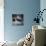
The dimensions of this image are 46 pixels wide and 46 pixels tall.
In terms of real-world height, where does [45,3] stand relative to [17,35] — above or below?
above

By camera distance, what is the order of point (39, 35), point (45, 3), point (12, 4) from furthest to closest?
point (12, 4)
point (45, 3)
point (39, 35)

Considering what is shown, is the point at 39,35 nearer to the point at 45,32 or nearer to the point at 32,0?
the point at 45,32

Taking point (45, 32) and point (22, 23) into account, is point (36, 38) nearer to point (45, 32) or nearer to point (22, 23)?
point (45, 32)

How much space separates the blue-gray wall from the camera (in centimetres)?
507

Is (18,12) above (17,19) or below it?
above

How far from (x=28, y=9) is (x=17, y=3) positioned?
498mm

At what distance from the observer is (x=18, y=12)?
5156 mm

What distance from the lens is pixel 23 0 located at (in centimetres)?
515

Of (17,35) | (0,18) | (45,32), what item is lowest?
(17,35)

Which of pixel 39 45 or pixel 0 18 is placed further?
pixel 0 18

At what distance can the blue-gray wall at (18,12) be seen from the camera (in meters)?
5.07

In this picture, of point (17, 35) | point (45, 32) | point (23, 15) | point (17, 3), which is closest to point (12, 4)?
point (17, 3)

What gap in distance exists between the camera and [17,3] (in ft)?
16.8

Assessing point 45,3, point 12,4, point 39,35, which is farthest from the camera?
point 12,4
